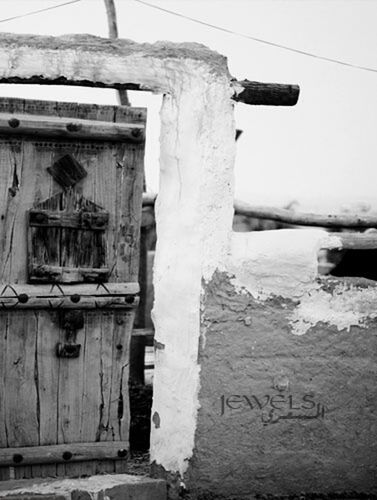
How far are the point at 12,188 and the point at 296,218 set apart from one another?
272 centimetres

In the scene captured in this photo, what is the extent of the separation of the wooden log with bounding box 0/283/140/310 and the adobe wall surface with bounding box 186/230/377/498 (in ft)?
1.18

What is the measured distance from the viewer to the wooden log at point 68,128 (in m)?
3.01

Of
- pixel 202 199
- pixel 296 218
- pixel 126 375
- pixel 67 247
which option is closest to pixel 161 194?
pixel 202 199

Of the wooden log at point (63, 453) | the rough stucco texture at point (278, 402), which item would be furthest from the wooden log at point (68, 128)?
the wooden log at point (63, 453)

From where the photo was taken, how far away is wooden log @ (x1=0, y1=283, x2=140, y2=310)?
3053 mm

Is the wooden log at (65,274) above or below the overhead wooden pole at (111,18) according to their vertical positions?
below

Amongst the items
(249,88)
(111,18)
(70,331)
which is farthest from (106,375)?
(111,18)

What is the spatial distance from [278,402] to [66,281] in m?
1.10

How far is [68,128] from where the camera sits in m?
3.06

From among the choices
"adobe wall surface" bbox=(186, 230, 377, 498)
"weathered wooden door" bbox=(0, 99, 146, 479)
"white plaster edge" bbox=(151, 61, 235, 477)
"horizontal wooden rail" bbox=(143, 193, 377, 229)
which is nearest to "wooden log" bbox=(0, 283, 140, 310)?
"weathered wooden door" bbox=(0, 99, 146, 479)

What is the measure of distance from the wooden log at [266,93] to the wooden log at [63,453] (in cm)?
164

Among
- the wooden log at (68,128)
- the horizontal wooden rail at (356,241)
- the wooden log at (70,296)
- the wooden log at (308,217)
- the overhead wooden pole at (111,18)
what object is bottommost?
Result: the wooden log at (70,296)

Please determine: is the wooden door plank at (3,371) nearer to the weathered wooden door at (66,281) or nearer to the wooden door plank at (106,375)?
the weathered wooden door at (66,281)

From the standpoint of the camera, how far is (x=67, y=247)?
3.12m
